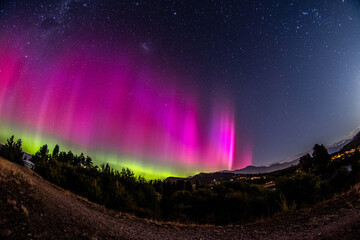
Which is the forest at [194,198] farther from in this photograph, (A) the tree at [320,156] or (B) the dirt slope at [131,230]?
(A) the tree at [320,156]

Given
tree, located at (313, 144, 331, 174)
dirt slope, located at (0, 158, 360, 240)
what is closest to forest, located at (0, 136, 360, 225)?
dirt slope, located at (0, 158, 360, 240)

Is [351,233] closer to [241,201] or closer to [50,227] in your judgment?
[50,227]

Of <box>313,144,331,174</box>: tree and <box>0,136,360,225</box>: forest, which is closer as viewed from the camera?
<box>0,136,360,225</box>: forest

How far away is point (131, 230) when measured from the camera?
22.9ft

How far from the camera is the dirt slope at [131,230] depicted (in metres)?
4.24

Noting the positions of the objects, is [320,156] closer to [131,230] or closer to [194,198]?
[194,198]

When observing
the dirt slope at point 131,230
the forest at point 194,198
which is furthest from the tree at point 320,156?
the dirt slope at point 131,230

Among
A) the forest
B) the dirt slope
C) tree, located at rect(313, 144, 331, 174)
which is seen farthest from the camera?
tree, located at rect(313, 144, 331, 174)

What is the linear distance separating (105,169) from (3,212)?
13.2 m

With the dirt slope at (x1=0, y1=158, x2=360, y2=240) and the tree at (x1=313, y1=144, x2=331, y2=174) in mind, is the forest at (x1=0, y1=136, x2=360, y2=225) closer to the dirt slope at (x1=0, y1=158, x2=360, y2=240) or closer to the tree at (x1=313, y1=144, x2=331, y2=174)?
the dirt slope at (x1=0, y1=158, x2=360, y2=240)

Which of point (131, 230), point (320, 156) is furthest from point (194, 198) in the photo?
point (320, 156)

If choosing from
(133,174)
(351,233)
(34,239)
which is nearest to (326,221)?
(351,233)

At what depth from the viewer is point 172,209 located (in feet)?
44.3

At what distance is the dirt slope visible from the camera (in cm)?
424
